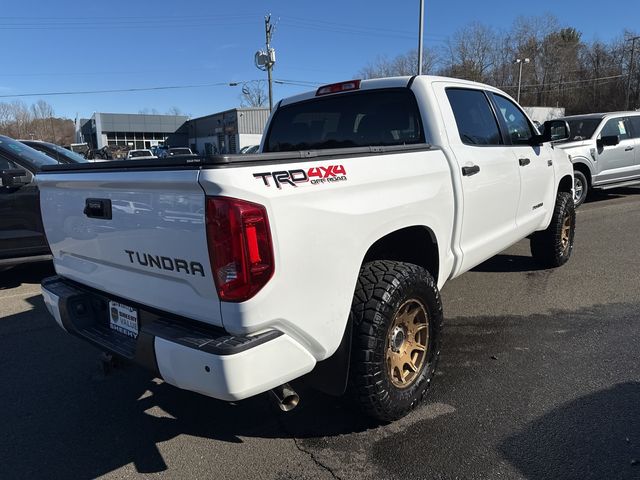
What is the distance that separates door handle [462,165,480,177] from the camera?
3.29 m

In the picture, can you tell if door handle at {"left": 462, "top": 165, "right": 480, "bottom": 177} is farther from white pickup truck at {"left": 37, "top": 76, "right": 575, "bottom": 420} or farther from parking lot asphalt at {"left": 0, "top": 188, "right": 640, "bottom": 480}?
parking lot asphalt at {"left": 0, "top": 188, "right": 640, "bottom": 480}

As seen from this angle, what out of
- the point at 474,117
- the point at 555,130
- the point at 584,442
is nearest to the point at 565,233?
the point at 555,130

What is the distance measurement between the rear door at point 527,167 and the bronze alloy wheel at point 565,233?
0.70m

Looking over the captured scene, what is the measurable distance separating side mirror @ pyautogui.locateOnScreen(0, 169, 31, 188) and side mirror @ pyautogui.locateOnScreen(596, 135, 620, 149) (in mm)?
10066

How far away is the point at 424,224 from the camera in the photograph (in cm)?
288

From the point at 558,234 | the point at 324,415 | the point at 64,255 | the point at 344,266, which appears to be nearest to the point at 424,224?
the point at 344,266

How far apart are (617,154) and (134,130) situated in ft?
220

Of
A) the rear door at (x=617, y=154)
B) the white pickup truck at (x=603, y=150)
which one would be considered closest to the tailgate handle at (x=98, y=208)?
the white pickup truck at (x=603, y=150)

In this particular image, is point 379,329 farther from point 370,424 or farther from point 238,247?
point 238,247

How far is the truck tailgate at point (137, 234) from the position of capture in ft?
6.59

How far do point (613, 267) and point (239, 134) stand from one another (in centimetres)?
4653

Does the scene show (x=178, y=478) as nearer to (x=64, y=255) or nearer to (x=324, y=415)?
(x=324, y=415)

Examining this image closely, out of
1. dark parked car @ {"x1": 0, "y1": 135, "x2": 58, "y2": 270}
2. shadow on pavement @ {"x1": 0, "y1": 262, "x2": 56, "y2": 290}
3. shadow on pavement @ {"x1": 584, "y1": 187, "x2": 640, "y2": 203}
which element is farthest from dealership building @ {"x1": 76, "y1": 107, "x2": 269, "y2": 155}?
dark parked car @ {"x1": 0, "y1": 135, "x2": 58, "y2": 270}

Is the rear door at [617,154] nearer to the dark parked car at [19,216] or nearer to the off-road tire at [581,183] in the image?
the off-road tire at [581,183]
